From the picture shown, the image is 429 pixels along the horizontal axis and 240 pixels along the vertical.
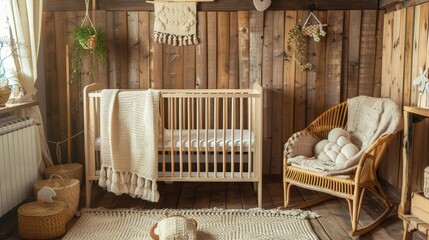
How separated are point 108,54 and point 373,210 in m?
2.71

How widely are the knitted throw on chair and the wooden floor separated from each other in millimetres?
1395

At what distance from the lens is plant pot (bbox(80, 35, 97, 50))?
3982 millimetres

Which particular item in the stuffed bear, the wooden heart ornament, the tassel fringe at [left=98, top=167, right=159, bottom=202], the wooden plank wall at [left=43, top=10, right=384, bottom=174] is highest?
the wooden heart ornament

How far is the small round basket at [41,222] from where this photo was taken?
294 cm

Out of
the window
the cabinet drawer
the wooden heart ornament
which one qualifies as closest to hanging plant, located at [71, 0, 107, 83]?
the window

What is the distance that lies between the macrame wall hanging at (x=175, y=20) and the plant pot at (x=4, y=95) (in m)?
1.45

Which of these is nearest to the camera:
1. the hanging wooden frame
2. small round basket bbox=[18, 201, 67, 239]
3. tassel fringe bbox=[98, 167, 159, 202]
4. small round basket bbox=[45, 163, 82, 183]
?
small round basket bbox=[18, 201, 67, 239]

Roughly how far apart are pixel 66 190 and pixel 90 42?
1392 millimetres

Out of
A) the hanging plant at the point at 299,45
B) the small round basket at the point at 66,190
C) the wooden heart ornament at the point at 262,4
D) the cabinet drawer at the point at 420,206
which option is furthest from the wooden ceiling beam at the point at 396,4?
the small round basket at the point at 66,190

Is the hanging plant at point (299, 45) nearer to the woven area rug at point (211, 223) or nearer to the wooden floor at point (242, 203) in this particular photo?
the wooden floor at point (242, 203)

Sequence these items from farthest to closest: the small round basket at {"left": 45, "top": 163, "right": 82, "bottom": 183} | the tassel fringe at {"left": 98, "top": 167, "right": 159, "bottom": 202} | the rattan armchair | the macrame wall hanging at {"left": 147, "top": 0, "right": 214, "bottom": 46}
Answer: the macrame wall hanging at {"left": 147, "top": 0, "right": 214, "bottom": 46} → the small round basket at {"left": 45, "top": 163, "right": 82, "bottom": 183} → the tassel fringe at {"left": 98, "top": 167, "right": 159, "bottom": 202} → the rattan armchair

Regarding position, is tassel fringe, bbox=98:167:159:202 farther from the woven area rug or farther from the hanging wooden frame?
the hanging wooden frame

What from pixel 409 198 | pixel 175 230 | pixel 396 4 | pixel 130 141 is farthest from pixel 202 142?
pixel 396 4

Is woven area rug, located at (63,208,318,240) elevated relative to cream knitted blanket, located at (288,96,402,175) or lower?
lower
